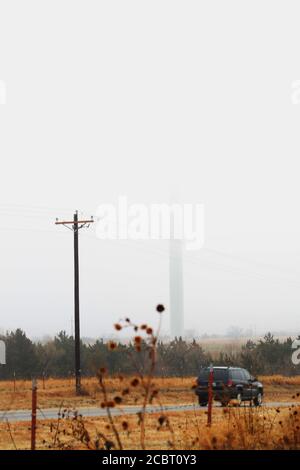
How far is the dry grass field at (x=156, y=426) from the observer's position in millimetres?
17156

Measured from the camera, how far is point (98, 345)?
6762 centimetres

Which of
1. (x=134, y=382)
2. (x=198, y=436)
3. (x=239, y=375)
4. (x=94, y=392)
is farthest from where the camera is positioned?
(x=94, y=392)

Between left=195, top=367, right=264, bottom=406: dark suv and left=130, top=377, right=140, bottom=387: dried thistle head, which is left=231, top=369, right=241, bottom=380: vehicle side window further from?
left=130, top=377, right=140, bottom=387: dried thistle head

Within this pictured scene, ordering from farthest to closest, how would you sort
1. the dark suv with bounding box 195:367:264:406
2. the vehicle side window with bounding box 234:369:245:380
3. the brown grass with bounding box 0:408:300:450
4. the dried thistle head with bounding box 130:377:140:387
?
the vehicle side window with bounding box 234:369:245:380 < the dark suv with bounding box 195:367:264:406 < the brown grass with bounding box 0:408:300:450 < the dried thistle head with bounding box 130:377:140:387

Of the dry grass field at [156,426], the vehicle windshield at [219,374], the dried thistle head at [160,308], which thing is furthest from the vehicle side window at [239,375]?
the dried thistle head at [160,308]

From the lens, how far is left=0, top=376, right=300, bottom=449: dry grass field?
17.2 metres

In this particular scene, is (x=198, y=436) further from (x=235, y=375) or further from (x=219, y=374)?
(x=235, y=375)

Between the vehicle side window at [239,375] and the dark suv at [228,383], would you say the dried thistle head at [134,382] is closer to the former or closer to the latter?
the dark suv at [228,383]

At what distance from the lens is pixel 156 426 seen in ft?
82.0

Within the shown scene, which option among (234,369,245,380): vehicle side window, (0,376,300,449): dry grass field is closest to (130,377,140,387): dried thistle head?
(0,376,300,449): dry grass field

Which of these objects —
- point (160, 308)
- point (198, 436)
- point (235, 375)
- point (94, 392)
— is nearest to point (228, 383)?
point (235, 375)

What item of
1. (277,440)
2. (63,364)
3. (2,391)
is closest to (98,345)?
(63,364)
